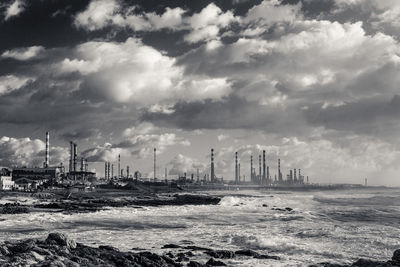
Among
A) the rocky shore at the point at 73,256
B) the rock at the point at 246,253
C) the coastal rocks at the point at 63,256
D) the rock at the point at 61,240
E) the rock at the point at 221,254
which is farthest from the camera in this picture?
the rock at the point at 246,253

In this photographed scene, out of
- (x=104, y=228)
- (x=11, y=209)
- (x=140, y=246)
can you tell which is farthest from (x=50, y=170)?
(x=140, y=246)

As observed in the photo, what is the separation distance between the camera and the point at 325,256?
22531mm

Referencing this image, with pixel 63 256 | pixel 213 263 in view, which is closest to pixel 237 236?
pixel 213 263

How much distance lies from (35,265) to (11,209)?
37631 mm

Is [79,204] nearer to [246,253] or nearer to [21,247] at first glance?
[246,253]

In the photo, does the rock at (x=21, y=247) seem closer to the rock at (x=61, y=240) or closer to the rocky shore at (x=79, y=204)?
the rock at (x=61, y=240)

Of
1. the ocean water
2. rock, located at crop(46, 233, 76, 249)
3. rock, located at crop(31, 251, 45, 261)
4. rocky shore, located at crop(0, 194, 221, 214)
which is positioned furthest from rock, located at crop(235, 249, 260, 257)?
rocky shore, located at crop(0, 194, 221, 214)

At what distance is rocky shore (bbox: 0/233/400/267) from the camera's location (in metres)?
14.6

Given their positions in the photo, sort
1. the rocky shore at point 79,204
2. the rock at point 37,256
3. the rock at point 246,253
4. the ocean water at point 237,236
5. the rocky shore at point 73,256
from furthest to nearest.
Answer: the rocky shore at point 79,204 → the ocean water at point 237,236 → the rock at point 246,253 → the rock at point 37,256 → the rocky shore at point 73,256

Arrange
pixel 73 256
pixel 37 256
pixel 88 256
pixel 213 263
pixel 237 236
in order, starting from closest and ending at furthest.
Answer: pixel 37 256 → pixel 73 256 → pixel 88 256 → pixel 213 263 → pixel 237 236

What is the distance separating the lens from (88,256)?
16688 millimetres

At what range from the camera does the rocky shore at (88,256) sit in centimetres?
1456

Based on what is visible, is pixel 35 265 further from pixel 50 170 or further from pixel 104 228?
pixel 50 170

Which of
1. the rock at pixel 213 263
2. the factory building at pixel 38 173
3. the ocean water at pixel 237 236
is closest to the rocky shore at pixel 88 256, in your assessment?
the rock at pixel 213 263
